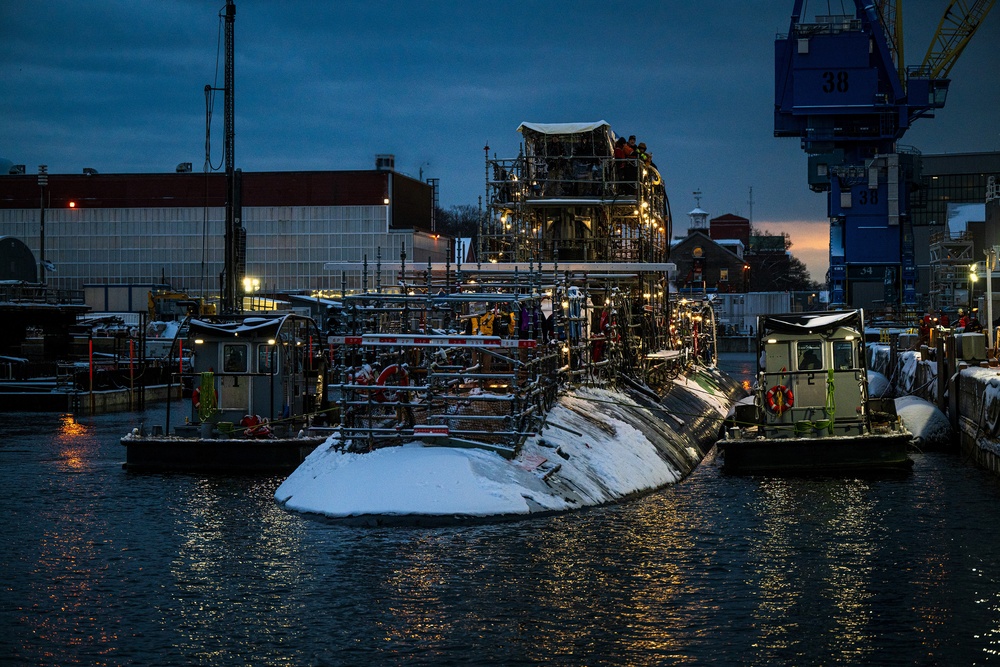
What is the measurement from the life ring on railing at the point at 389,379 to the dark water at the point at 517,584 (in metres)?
3.21

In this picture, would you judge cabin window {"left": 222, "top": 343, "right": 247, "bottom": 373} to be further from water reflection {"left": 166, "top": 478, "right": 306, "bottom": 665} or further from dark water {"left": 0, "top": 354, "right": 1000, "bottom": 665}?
water reflection {"left": 166, "top": 478, "right": 306, "bottom": 665}

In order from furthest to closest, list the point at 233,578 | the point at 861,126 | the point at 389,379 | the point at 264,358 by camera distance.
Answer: the point at 861,126 < the point at 264,358 < the point at 389,379 < the point at 233,578

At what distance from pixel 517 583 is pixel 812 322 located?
1558cm

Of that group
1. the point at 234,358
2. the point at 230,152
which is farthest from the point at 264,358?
the point at 230,152

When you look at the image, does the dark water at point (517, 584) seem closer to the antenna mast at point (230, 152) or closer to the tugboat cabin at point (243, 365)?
the tugboat cabin at point (243, 365)

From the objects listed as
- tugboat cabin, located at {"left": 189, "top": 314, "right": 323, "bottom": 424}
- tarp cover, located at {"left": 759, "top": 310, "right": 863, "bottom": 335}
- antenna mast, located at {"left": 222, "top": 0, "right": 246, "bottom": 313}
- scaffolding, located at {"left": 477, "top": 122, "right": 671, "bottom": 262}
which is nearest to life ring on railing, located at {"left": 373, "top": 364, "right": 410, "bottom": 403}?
tugboat cabin, located at {"left": 189, "top": 314, "right": 323, "bottom": 424}

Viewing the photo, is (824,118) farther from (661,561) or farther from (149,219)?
(661,561)

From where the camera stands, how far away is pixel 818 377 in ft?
102

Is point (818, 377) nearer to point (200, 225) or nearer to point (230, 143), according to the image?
point (230, 143)

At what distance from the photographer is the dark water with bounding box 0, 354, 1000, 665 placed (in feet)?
49.2

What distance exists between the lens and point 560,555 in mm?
19875

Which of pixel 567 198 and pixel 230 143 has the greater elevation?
pixel 230 143

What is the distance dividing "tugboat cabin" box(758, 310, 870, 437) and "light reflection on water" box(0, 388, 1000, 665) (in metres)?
3.96

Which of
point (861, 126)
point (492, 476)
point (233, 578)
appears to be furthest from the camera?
point (861, 126)
